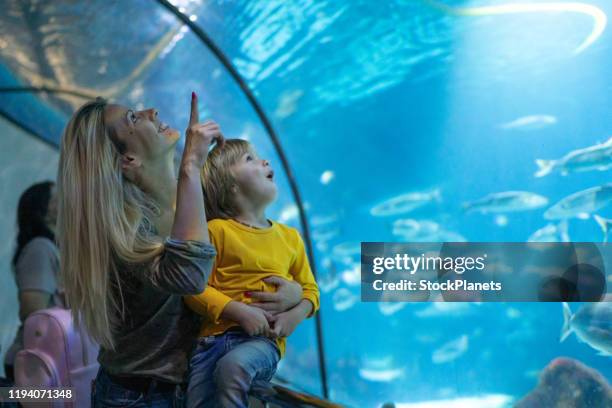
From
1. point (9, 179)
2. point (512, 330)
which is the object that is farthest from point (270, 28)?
point (512, 330)

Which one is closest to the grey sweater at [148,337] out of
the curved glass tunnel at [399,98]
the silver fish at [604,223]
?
the curved glass tunnel at [399,98]

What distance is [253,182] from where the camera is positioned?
1.76 meters

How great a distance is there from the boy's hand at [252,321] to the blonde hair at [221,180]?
342 millimetres

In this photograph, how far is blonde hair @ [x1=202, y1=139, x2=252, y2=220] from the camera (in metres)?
1.78

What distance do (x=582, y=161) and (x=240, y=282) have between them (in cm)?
270

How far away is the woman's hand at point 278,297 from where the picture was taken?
62.6 inches

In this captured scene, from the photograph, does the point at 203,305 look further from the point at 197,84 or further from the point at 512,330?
the point at 512,330

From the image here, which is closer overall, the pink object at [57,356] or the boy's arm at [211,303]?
the boy's arm at [211,303]

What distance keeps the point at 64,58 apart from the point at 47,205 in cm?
167

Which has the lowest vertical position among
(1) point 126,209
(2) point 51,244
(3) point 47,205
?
(1) point 126,209

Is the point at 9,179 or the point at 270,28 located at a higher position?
the point at 270,28

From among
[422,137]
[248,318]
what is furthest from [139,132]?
[422,137]

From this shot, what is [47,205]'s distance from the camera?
3.45 meters

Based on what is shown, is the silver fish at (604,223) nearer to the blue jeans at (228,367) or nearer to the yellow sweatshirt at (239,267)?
the yellow sweatshirt at (239,267)
